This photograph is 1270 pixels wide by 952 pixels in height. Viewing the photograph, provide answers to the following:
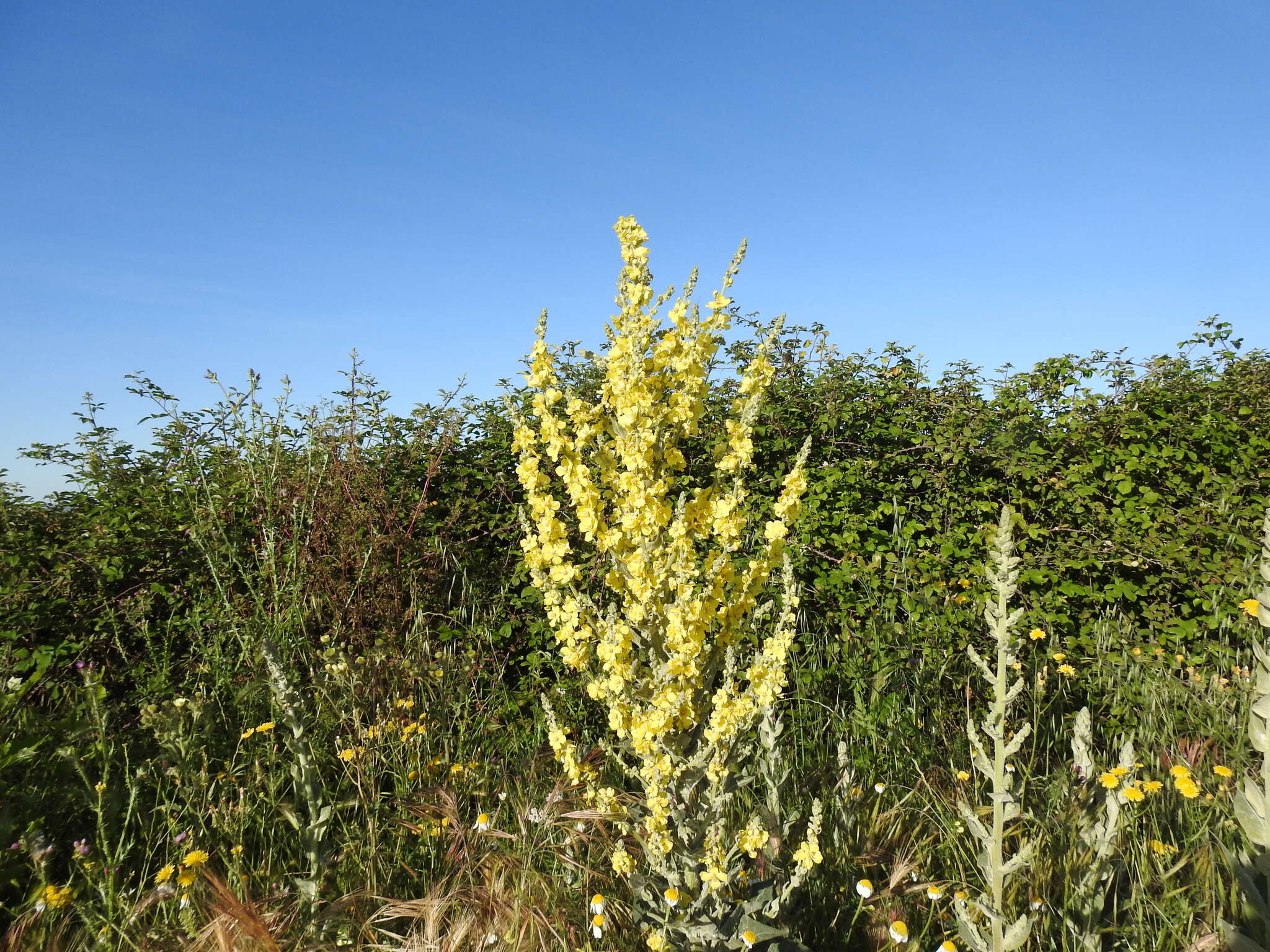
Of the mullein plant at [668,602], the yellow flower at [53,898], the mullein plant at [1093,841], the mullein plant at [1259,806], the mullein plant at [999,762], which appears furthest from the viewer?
the yellow flower at [53,898]

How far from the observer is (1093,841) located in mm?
2184

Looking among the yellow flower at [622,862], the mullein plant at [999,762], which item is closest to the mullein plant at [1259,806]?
the mullein plant at [999,762]

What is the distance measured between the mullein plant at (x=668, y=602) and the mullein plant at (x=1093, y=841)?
766 mm

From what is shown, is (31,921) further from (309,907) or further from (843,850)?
(843,850)

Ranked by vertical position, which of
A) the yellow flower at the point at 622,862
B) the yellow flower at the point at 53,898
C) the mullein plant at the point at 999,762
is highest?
the mullein plant at the point at 999,762

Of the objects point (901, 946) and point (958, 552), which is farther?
point (958, 552)

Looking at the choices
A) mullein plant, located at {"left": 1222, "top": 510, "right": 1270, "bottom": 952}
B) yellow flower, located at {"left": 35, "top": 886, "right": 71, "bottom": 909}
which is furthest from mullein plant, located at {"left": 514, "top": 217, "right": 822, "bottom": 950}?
yellow flower, located at {"left": 35, "top": 886, "right": 71, "bottom": 909}

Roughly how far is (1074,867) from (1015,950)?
615 millimetres

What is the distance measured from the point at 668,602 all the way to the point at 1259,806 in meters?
1.57

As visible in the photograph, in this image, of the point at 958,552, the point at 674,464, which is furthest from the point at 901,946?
the point at 958,552

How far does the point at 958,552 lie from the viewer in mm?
4508

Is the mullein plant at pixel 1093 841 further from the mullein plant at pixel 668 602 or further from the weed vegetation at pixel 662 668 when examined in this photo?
the mullein plant at pixel 668 602

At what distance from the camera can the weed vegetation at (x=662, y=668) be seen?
2.23 m

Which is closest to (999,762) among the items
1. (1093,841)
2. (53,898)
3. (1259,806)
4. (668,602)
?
(1093,841)
